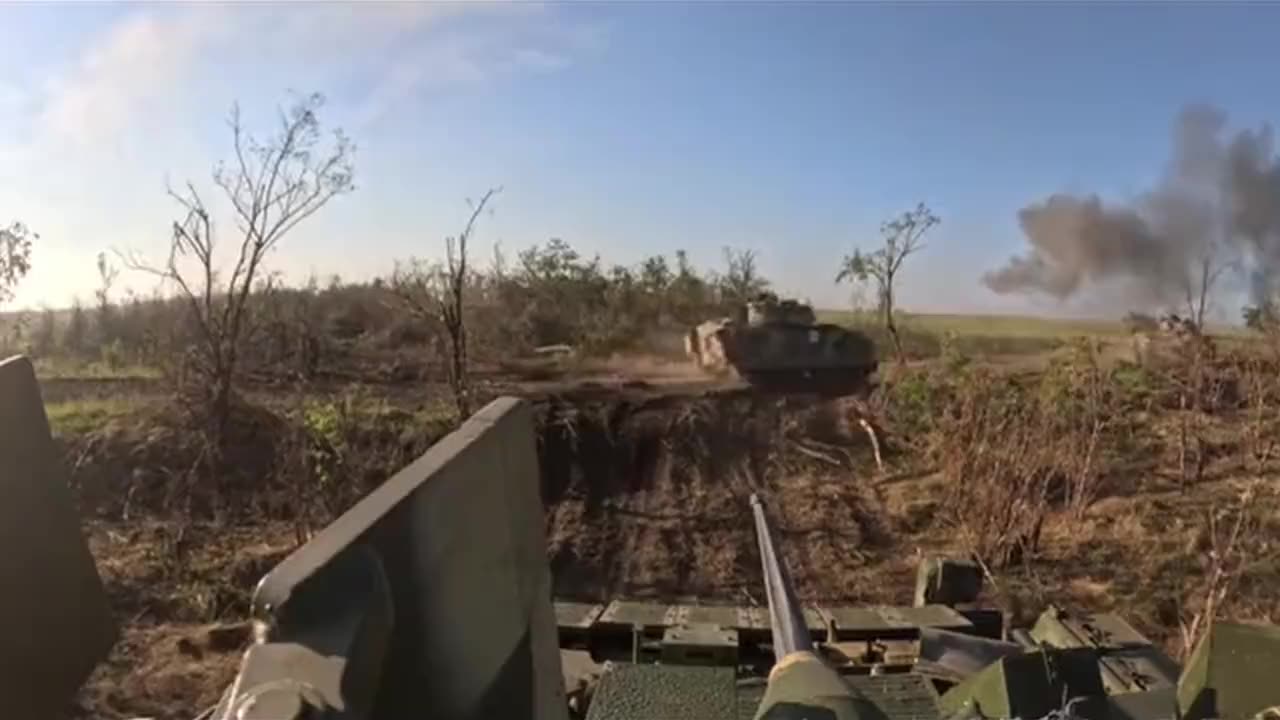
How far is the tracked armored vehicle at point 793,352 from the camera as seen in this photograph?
82.2 feet

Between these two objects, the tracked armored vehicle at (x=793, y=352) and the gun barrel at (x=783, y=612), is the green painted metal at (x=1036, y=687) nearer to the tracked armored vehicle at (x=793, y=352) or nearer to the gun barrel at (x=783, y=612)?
the gun barrel at (x=783, y=612)

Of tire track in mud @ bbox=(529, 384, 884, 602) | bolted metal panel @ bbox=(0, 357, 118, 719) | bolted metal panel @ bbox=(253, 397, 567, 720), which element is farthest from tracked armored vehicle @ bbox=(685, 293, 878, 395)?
bolted metal panel @ bbox=(0, 357, 118, 719)

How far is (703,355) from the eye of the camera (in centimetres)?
2767

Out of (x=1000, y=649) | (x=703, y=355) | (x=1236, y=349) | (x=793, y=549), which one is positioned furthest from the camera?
(x=703, y=355)

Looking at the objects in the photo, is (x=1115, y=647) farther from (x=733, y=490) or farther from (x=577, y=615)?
(x=733, y=490)

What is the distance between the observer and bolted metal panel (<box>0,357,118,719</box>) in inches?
85.2

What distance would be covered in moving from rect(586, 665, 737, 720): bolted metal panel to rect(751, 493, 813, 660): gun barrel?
0.88m

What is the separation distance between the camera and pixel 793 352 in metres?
25.1

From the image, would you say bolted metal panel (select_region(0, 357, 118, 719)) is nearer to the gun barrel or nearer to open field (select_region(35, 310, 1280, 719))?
the gun barrel

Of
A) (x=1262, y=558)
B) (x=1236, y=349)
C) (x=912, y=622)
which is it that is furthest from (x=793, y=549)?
(x=1236, y=349)

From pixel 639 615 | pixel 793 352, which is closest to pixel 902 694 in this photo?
pixel 639 615

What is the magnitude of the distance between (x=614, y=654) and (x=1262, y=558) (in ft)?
31.1

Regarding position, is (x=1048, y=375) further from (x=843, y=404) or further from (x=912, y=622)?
(x=912, y=622)

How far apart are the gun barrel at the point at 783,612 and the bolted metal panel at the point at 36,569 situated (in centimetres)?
181
